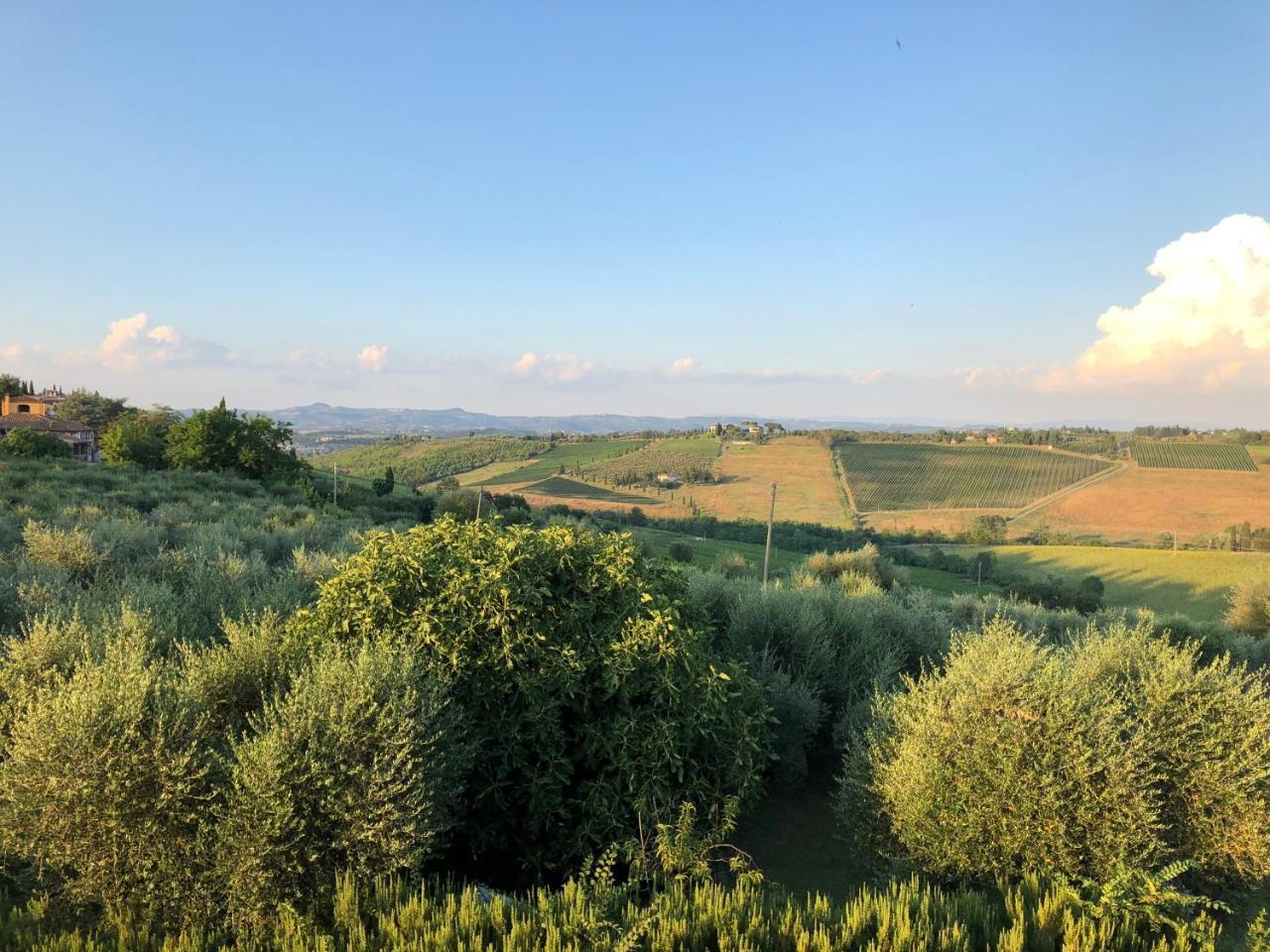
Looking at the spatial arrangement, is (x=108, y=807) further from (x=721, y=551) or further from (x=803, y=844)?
(x=721, y=551)

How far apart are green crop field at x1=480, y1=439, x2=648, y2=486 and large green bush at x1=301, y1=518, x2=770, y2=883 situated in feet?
238

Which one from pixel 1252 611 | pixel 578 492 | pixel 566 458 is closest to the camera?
pixel 1252 611

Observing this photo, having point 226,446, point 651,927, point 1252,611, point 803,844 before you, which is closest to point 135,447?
point 226,446

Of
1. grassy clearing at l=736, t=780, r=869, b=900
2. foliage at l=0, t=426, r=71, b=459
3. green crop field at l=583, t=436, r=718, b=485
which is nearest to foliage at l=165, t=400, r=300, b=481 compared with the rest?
foliage at l=0, t=426, r=71, b=459

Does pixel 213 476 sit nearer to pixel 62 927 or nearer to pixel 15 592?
pixel 15 592

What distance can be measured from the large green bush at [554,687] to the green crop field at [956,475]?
238 ft

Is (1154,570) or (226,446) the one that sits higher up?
(226,446)

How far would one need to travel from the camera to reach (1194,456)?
89.2m

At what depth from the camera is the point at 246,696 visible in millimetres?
7785

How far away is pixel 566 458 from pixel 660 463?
1521 cm

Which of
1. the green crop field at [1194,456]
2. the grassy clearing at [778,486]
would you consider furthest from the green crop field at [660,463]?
the green crop field at [1194,456]


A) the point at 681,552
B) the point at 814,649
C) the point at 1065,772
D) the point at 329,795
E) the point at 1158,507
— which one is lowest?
the point at 681,552

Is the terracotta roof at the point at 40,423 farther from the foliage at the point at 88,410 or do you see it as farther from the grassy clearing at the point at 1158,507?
the grassy clearing at the point at 1158,507

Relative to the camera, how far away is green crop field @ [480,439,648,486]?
287 ft
